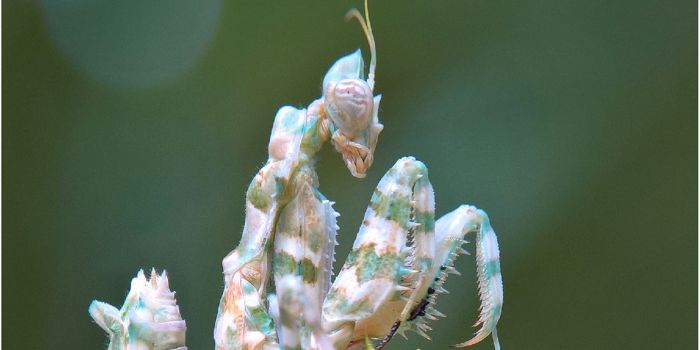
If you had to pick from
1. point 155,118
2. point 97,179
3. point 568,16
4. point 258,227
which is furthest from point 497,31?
point 258,227

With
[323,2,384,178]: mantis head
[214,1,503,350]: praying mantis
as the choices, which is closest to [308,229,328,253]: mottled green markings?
[214,1,503,350]: praying mantis

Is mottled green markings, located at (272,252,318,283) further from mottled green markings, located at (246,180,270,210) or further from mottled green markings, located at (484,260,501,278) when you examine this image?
mottled green markings, located at (484,260,501,278)

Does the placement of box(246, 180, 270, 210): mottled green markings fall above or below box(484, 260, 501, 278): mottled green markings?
above

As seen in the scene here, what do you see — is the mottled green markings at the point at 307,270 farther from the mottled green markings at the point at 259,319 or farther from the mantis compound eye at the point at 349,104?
the mantis compound eye at the point at 349,104

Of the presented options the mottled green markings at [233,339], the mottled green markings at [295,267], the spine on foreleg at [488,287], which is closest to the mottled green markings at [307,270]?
the mottled green markings at [295,267]

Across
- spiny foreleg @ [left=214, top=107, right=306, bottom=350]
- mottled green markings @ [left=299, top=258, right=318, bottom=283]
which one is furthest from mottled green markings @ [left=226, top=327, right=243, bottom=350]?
mottled green markings @ [left=299, top=258, right=318, bottom=283]

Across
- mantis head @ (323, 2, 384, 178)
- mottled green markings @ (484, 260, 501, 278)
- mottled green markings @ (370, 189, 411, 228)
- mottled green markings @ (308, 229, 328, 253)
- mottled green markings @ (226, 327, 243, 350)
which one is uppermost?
mantis head @ (323, 2, 384, 178)

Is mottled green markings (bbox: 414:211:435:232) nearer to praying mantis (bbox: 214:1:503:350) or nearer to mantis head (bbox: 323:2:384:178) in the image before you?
praying mantis (bbox: 214:1:503:350)

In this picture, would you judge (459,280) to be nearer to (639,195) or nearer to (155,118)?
(639,195)
